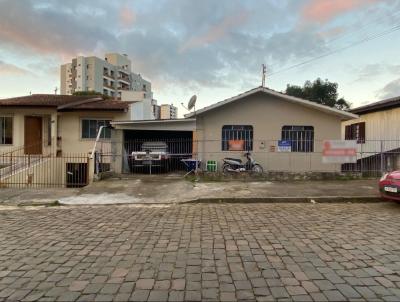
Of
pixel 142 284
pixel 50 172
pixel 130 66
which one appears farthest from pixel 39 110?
pixel 130 66

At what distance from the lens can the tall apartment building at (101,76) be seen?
81.6 m

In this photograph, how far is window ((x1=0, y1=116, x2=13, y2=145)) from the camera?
2019cm

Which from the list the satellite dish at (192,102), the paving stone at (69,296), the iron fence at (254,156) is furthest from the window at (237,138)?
the paving stone at (69,296)

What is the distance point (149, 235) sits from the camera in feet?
20.2

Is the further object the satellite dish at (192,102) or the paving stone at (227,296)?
the satellite dish at (192,102)

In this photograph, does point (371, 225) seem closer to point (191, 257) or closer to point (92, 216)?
point (191, 257)

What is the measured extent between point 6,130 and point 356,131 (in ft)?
70.2

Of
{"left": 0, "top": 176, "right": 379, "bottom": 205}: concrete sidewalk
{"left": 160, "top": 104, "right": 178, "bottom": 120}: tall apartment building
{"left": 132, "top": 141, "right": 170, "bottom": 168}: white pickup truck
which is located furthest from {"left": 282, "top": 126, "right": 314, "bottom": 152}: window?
{"left": 160, "top": 104, "right": 178, "bottom": 120}: tall apartment building

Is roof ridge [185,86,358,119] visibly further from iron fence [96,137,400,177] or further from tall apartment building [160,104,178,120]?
tall apartment building [160,104,178,120]

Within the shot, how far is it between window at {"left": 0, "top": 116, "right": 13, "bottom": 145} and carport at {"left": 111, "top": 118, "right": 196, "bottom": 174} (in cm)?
744

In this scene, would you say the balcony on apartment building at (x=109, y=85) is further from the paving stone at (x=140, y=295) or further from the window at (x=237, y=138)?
the paving stone at (x=140, y=295)

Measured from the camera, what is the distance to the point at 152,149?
16938mm

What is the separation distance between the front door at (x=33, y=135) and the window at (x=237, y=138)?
11.6 metres

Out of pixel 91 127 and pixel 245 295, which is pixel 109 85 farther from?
pixel 245 295
